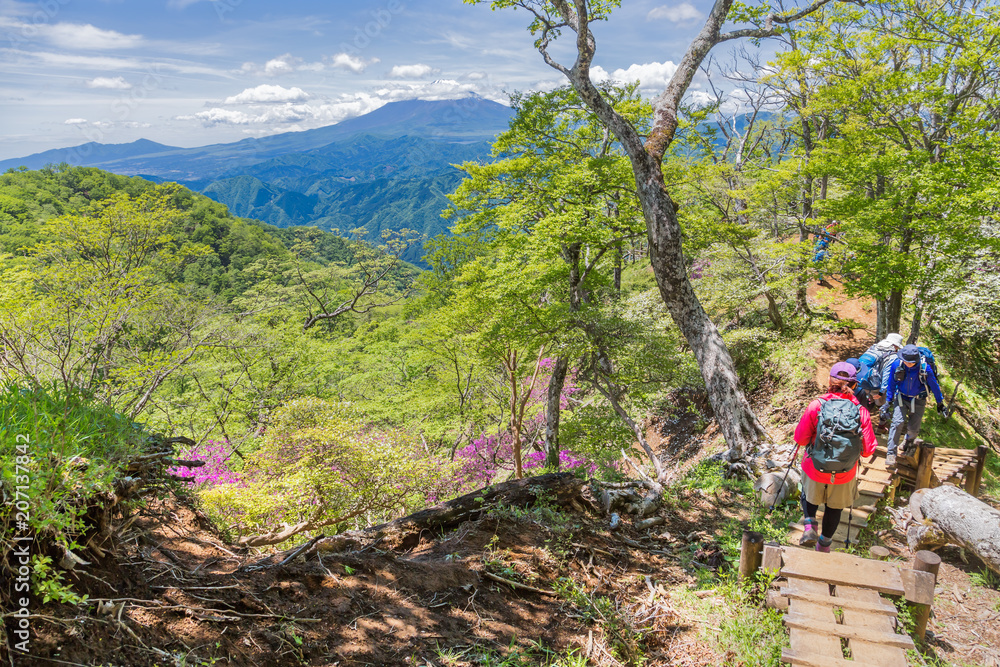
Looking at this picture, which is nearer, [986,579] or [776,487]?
[986,579]

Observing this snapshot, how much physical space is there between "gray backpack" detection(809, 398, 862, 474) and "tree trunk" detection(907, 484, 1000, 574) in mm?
1426

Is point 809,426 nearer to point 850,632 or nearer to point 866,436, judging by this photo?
point 866,436

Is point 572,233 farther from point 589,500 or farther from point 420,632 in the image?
point 420,632

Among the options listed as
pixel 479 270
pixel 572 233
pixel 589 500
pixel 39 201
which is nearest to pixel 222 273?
pixel 39 201

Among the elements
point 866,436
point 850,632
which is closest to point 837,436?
point 866,436

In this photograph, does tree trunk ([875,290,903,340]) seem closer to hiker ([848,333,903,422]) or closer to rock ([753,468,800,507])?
hiker ([848,333,903,422])

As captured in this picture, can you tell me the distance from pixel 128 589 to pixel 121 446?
68 centimetres

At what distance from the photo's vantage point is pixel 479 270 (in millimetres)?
13812

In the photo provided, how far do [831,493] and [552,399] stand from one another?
7374 millimetres

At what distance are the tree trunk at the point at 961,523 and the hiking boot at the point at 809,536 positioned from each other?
4.11ft

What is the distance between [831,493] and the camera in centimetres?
397

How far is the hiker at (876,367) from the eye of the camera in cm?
595

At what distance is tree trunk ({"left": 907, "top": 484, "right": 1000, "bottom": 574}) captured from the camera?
4090mm

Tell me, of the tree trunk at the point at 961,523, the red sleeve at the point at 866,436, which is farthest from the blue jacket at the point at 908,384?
the red sleeve at the point at 866,436
